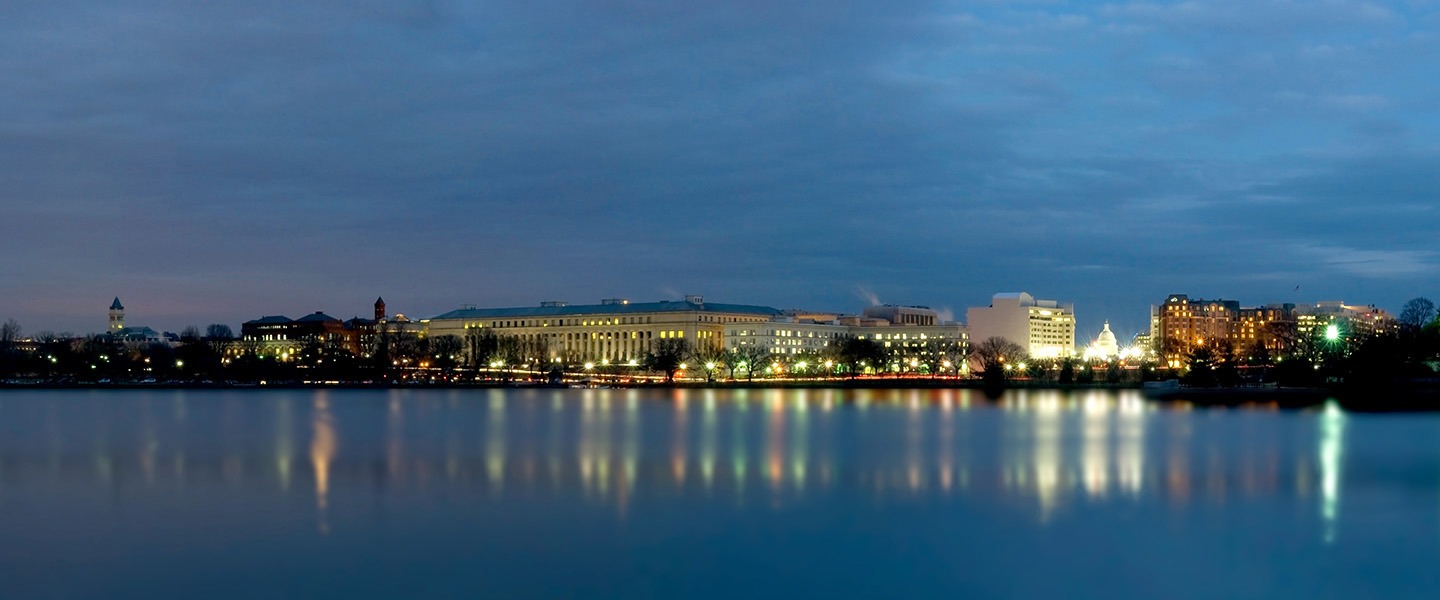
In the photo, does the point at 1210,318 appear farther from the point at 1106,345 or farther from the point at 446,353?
the point at 446,353

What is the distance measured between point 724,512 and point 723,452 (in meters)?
11.5

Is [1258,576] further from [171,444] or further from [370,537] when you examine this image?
[171,444]

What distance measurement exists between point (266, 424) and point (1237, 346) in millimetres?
123674

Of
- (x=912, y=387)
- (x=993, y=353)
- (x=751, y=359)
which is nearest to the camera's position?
(x=912, y=387)

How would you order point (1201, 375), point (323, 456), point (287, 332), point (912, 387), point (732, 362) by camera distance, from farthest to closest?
point (287, 332) < point (732, 362) < point (912, 387) < point (1201, 375) < point (323, 456)

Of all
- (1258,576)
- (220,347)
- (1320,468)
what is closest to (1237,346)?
(220,347)

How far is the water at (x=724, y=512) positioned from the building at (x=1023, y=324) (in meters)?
86.0

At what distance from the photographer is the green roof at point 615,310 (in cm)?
13250

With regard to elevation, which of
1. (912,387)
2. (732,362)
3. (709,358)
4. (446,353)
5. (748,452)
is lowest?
(748,452)

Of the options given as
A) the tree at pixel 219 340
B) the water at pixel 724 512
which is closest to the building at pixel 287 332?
the tree at pixel 219 340

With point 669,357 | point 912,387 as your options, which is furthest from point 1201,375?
point 669,357

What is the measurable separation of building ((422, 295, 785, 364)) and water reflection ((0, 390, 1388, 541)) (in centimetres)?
7194

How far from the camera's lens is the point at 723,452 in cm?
3303

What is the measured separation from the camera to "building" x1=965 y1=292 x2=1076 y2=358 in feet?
417
